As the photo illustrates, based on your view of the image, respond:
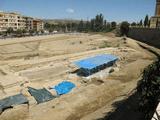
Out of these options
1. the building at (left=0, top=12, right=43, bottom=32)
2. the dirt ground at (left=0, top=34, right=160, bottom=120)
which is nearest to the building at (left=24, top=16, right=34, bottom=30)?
the building at (left=0, top=12, right=43, bottom=32)

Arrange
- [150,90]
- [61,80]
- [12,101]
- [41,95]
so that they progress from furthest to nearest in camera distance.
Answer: [61,80] < [41,95] < [12,101] < [150,90]

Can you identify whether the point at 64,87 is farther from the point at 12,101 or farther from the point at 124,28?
the point at 124,28

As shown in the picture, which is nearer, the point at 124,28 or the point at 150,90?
the point at 150,90

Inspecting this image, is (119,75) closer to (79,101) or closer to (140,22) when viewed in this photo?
(79,101)

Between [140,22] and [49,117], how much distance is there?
8785 centimetres

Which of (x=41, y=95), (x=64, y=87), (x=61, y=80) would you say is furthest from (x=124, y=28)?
(x=41, y=95)

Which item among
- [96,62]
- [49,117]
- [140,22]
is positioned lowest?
[49,117]

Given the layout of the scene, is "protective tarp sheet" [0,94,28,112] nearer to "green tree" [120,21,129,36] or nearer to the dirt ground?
the dirt ground

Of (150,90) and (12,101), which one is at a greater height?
(150,90)

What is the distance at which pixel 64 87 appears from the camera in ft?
84.9

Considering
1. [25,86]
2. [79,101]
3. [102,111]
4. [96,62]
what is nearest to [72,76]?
[96,62]

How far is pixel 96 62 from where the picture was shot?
1336 inches

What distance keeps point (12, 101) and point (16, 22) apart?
9206 cm

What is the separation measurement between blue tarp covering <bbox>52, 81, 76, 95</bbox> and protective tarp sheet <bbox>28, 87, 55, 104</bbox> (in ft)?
4.55
